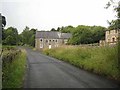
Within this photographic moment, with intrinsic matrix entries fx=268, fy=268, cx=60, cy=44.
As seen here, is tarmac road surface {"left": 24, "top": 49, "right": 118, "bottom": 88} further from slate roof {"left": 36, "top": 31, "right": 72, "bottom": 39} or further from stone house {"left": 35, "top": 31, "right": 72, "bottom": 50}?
slate roof {"left": 36, "top": 31, "right": 72, "bottom": 39}

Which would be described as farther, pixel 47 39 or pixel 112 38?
pixel 47 39

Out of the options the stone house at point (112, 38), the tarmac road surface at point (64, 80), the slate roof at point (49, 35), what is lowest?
the tarmac road surface at point (64, 80)

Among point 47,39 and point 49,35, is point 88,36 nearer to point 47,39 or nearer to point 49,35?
point 47,39

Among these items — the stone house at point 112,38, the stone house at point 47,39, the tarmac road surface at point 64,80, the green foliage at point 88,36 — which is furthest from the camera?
the stone house at point 47,39

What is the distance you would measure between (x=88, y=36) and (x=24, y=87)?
7934 centimetres

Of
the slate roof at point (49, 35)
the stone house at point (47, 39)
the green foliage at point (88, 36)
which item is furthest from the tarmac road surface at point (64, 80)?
the slate roof at point (49, 35)

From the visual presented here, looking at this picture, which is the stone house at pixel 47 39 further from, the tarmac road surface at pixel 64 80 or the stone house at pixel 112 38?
the tarmac road surface at pixel 64 80

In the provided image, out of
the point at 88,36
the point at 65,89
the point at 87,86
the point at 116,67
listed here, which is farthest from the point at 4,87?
the point at 88,36

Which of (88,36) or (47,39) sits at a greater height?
(88,36)

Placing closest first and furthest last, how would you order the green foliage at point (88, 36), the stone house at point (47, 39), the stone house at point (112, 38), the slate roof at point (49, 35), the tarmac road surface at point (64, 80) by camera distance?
the tarmac road surface at point (64, 80) < the stone house at point (112, 38) < the green foliage at point (88, 36) < the stone house at point (47, 39) < the slate roof at point (49, 35)

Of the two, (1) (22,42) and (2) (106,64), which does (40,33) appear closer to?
(1) (22,42)

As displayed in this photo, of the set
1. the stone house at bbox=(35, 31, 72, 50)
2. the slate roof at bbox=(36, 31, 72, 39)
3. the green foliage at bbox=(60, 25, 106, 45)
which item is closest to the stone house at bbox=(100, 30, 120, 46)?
the green foliage at bbox=(60, 25, 106, 45)

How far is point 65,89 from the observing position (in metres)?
12.9

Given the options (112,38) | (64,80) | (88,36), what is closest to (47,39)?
(88,36)
